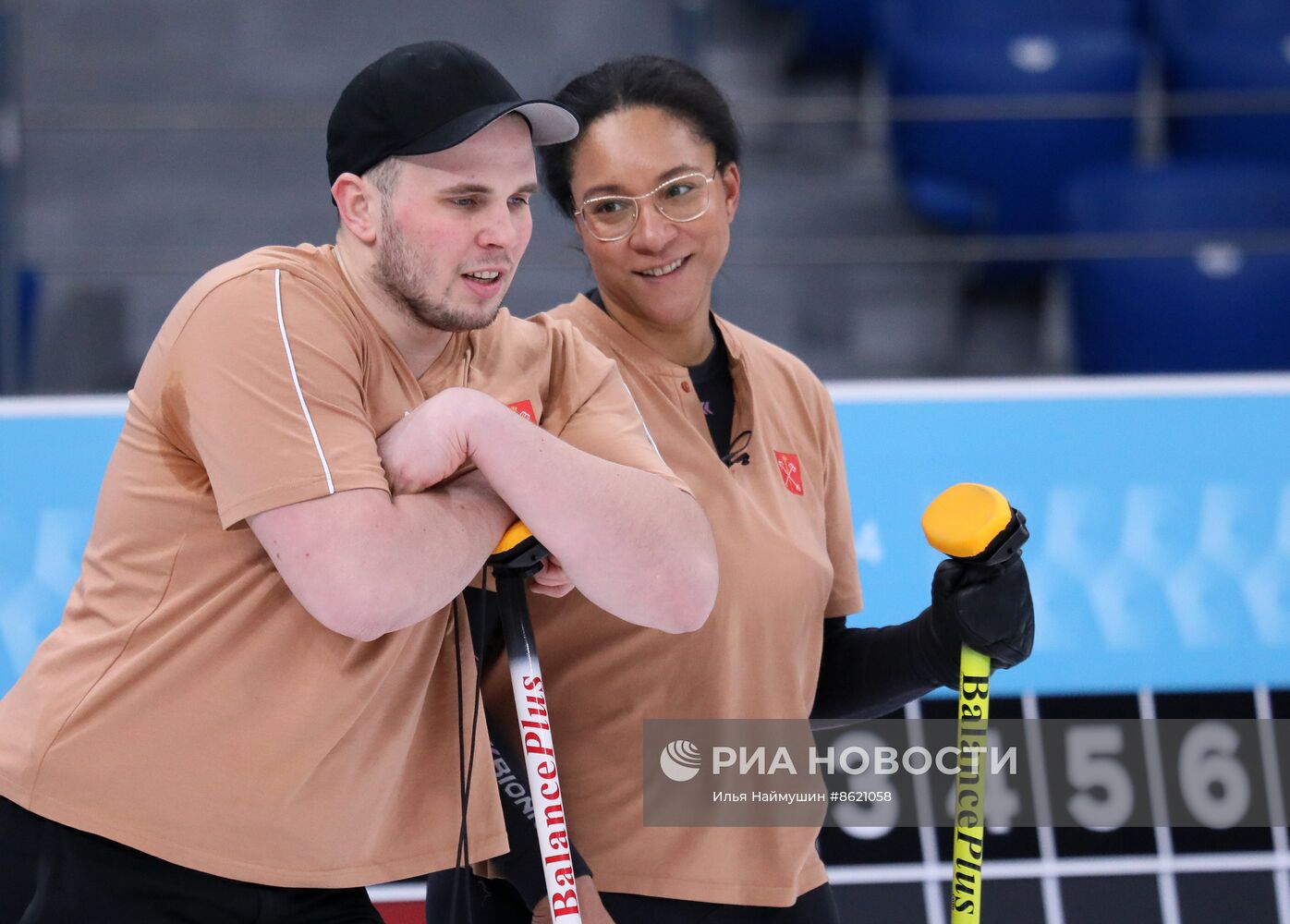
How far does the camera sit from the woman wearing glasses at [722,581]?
1932mm

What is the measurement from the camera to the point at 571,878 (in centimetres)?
174

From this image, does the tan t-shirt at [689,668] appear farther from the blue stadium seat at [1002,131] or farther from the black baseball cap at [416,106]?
the blue stadium seat at [1002,131]

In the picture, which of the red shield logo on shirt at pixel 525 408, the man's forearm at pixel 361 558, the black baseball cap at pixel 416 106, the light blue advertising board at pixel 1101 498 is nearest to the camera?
the man's forearm at pixel 361 558

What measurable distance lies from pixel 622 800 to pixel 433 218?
Answer: 757 mm

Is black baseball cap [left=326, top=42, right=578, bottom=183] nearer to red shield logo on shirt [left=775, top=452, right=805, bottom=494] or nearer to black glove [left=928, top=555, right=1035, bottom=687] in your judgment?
red shield logo on shirt [left=775, top=452, right=805, bottom=494]

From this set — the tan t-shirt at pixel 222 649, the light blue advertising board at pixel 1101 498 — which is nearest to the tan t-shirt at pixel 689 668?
the tan t-shirt at pixel 222 649

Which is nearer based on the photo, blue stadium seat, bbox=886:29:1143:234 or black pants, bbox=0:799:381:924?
black pants, bbox=0:799:381:924

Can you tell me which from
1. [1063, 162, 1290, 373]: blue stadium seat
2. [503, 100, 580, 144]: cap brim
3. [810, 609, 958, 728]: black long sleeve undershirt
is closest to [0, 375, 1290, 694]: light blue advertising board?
[810, 609, 958, 728]: black long sleeve undershirt

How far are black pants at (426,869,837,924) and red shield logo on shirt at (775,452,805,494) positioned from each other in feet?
1.72

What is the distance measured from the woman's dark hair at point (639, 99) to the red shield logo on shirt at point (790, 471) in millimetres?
402

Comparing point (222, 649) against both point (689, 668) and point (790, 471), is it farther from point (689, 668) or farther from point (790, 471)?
point (790, 471)

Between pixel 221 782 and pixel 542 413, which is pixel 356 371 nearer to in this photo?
pixel 542 413

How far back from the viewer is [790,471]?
212 centimetres

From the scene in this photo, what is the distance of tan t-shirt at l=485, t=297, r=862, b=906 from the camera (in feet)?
6.33
